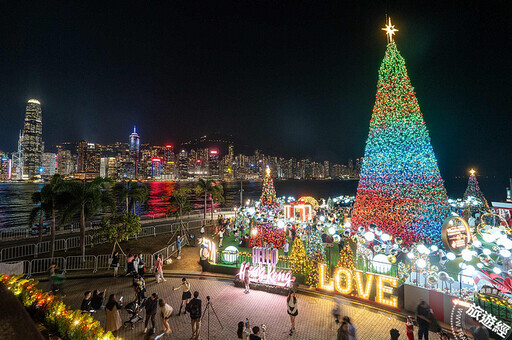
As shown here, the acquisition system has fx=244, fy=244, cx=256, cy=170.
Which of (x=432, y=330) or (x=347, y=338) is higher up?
(x=347, y=338)

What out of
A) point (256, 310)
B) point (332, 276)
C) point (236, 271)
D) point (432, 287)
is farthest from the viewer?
point (236, 271)

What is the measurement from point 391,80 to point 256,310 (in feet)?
46.1

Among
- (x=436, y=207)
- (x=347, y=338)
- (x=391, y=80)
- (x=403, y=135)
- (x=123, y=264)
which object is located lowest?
(x=123, y=264)

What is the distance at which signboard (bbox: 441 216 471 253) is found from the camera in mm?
10320

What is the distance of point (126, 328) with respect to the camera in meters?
8.19

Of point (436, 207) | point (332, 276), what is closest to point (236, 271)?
point (332, 276)

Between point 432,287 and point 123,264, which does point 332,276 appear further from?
point 123,264

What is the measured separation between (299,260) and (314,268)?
778 millimetres

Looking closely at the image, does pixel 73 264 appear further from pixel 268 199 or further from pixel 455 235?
pixel 455 235

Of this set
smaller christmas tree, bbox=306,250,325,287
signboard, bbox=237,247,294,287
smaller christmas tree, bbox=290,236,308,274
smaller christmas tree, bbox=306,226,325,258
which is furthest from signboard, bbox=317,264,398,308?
signboard, bbox=237,247,294,287

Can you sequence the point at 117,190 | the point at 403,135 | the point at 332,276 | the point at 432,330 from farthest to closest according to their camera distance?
1. the point at 117,190
2. the point at 403,135
3. the point at 332,276
4. the point at 432,330

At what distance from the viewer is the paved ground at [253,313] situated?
7.84 meters

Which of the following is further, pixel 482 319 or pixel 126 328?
pixel 126 328

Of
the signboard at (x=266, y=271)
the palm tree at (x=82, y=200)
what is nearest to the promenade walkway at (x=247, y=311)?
the signboard at (x=266, y=271)
